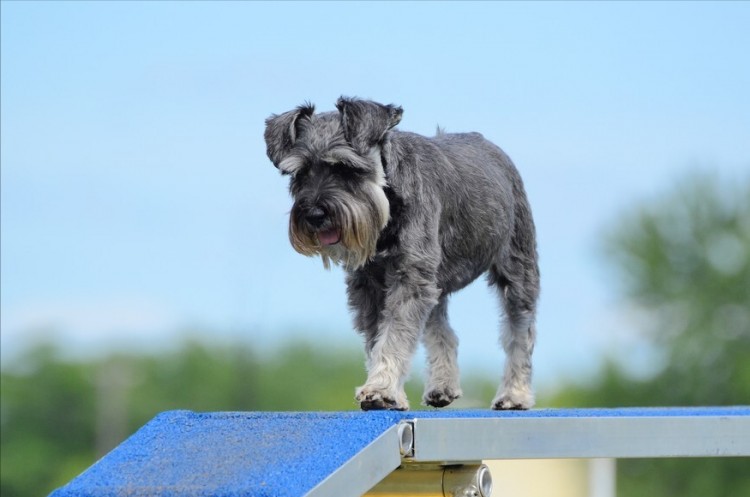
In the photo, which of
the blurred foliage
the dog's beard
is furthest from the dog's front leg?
the blurred foliage

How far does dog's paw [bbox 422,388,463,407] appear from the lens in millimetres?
7824

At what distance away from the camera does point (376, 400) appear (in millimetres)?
6586

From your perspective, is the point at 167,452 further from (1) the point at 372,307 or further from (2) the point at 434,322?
(2) the point at 434,322

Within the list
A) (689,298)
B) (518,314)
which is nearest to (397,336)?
(518,314)

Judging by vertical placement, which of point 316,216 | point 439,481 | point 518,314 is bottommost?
point 439,481

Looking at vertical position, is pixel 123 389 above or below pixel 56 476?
above

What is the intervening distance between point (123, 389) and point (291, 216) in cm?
5176

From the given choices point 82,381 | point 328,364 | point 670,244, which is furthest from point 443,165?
point 82,381

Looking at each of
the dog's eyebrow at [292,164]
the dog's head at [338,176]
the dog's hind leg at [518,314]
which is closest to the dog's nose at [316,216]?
the dog's head at [338,176]

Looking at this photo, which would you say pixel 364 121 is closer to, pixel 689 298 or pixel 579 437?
pixel 579 437

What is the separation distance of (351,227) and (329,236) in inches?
6.6

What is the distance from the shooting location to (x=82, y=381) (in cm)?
5872

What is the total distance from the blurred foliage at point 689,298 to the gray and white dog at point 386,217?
41.0m

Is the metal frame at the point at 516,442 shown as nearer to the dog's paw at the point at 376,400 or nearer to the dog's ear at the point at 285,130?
the dog's paw at the point at 376,400
